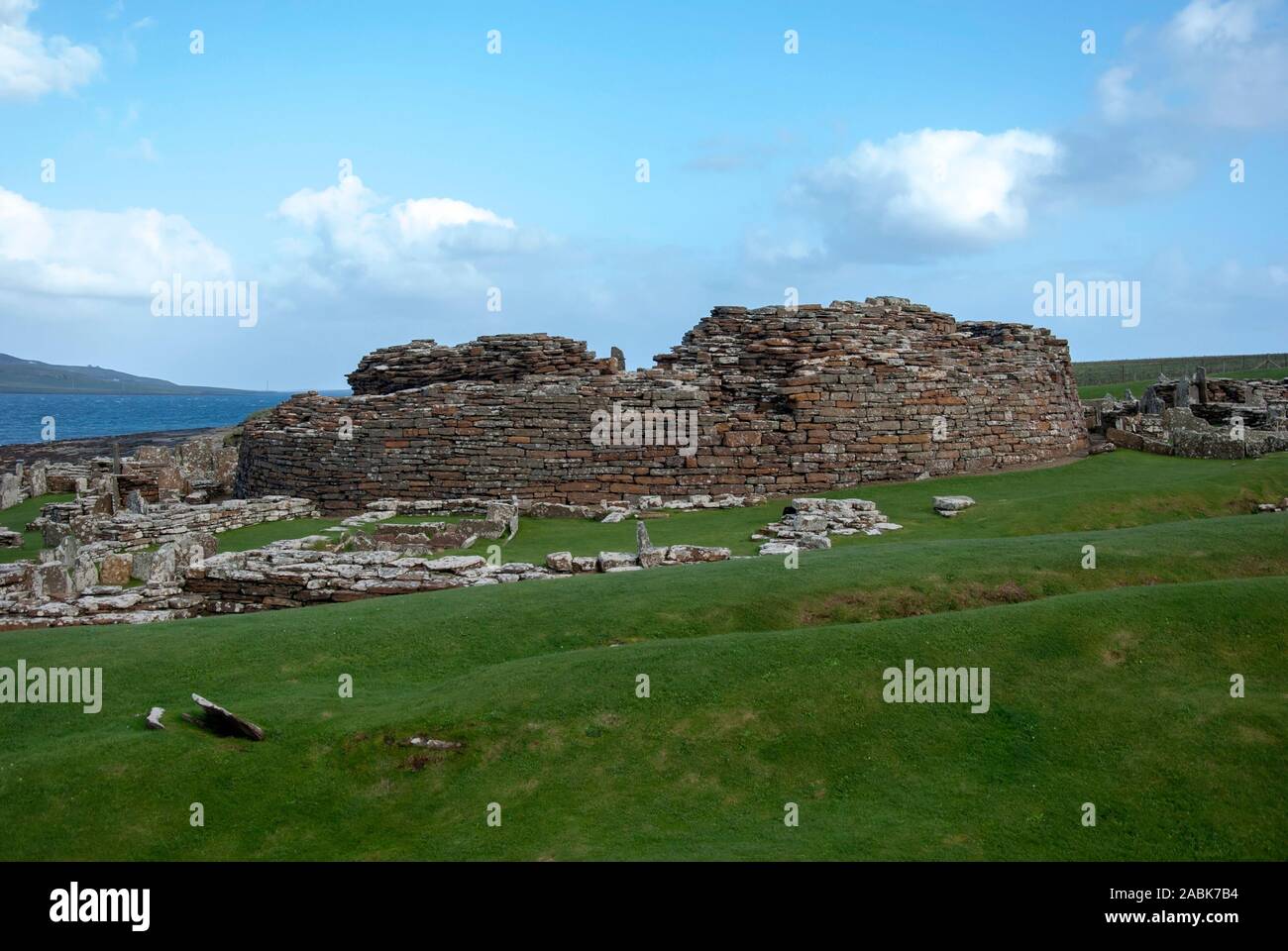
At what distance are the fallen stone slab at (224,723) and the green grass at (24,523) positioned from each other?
14570mm

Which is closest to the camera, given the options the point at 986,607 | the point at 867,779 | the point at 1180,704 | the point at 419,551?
the point at 867,779

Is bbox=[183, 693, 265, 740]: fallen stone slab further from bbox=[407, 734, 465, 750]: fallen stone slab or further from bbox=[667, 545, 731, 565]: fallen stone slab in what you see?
bbox=[667, 545, 731, 565]: fallen stone slab

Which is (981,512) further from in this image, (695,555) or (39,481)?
(39,481)

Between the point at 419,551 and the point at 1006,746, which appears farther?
the point at 419,551

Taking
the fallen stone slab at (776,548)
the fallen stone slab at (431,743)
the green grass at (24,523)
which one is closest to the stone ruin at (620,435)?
the green grass at (24,523)

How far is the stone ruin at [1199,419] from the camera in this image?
27.6m

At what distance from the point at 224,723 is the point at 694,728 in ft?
14.7

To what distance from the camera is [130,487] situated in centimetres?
2911

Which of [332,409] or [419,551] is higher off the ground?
[332,409]

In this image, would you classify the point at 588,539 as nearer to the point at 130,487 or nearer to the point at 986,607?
the point at 986,607

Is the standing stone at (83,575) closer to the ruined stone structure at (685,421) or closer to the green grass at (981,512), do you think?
the green grass at (981,512)

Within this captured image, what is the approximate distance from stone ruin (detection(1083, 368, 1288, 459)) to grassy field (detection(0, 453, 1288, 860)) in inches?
645
